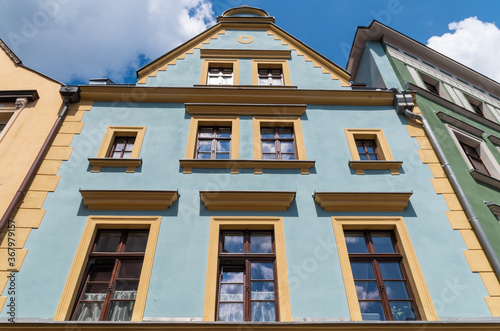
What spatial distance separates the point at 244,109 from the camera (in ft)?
37.4

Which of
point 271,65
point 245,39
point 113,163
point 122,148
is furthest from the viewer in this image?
point 245,39

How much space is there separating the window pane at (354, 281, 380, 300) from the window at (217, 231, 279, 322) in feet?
5.55

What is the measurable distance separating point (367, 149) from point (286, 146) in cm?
230

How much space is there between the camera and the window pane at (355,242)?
8.41m

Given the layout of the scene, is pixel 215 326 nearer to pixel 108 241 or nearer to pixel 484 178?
pixel 108 241

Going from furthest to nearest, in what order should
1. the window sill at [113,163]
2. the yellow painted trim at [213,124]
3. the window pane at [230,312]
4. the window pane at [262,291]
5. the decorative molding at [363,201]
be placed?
the yellow painted trim at [213,124]
the window sill at [113,163]
the decorative molding at [363,201]
the window pane at [262,291]
the window pane at [230,312]

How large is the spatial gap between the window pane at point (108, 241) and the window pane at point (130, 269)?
Answer: 52 cm

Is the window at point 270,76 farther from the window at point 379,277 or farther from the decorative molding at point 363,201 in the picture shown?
the window at point 379,277

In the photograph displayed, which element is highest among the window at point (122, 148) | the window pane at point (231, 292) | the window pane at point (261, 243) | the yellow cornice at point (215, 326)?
the window at point (122, 148)

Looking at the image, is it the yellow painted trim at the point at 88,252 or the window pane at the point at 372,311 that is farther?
the window pane at the point at 372,311

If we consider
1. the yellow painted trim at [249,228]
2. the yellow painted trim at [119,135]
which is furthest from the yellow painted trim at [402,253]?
the yellow painted trim at [119,135]

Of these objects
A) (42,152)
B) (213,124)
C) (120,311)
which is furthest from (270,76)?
(120,311)

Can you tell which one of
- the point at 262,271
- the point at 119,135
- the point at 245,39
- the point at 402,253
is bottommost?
the point at 262,271

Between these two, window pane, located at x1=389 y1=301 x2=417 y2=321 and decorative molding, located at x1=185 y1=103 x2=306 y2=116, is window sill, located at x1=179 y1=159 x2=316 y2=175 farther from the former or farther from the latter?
window pane, located at x1=389 y1=301 x2=417 y2=321
